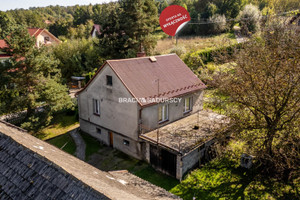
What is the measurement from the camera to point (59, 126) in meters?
26.9

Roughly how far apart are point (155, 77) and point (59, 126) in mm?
13432

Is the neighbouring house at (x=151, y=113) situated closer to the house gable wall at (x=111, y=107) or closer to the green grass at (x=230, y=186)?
the house gable wall at (x=111, y=107)

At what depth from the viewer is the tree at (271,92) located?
563 inches

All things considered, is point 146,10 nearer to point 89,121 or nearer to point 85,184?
point 89,121

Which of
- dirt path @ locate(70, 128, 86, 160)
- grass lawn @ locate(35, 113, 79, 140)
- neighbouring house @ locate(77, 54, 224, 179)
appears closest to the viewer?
neighbouring house @ locate(77, 54, 224, 179)

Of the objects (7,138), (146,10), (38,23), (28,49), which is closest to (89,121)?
(28,49)

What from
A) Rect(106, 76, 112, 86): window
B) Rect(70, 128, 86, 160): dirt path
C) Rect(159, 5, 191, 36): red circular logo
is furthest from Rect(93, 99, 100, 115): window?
Rect(159, 5, 191, 36): red circular logo

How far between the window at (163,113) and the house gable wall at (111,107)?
251 centimetres

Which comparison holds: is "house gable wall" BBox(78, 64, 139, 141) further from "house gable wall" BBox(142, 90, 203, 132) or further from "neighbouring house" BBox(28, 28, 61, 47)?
"neighbouring house" BBox(28, 28, 61, 47)

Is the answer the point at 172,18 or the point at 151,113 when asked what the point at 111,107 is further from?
the point at 172,18

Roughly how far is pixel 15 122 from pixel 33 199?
75.8ft

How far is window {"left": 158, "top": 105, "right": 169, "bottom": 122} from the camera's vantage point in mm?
20245

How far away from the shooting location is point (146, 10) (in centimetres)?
4203

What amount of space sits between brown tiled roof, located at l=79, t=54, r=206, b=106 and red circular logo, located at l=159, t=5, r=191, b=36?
1133 centimetres
